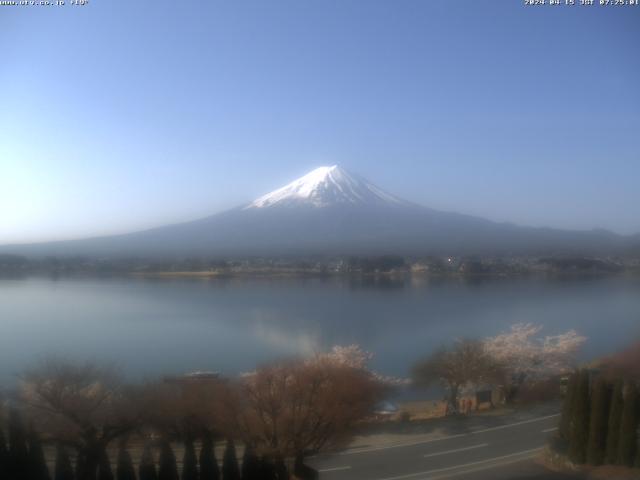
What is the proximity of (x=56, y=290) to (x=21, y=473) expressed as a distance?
5.15m

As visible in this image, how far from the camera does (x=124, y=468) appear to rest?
2.79m

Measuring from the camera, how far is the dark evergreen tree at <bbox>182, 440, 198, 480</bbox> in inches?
112

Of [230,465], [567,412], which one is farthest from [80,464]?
[567,412]

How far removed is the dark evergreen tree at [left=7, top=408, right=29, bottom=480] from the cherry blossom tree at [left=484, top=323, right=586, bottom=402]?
11.2 ft

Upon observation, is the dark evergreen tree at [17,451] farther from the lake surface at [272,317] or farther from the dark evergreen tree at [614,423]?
the dark evergreen tree at [614,423]

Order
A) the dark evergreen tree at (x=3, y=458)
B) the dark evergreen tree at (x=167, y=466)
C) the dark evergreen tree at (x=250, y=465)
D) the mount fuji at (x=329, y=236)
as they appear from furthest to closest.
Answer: the mount fuji at (x=329, y=236), the dark evergreen tree at (x=250, y=465), the dark evergreen tree at (x=167, y=466), the dark evergreen tree at (x=3, y=458)

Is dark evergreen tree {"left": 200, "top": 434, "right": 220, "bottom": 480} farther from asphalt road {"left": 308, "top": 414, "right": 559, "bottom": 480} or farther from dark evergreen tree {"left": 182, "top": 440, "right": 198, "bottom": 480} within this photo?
asphalt road {"left": 308, "top": 414, "right": 559, "bottom": 480}

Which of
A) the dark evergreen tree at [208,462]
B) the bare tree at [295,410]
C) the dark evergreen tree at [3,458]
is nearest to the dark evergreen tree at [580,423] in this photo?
the bare tree at [295,410]

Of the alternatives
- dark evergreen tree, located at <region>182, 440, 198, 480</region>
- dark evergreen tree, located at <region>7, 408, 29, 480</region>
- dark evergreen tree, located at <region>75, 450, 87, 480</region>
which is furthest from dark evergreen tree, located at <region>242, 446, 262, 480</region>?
dark evergreen tree, located at <region>7, 408, 29, 480</region>

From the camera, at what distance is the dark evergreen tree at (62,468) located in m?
2.77

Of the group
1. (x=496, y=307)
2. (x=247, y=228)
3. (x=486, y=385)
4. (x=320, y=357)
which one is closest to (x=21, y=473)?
(x=320, y=357)

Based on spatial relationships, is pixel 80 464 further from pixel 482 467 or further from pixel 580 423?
pixel 580 423

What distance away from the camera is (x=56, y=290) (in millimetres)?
7426

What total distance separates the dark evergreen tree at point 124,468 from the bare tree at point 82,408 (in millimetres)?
115
